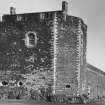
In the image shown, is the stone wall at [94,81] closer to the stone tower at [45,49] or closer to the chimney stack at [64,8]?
the stone tower at [45,49]

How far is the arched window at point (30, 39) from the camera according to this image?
1139 inches

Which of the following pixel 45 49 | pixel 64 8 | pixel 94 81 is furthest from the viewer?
pixel 94 81

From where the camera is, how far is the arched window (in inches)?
1139

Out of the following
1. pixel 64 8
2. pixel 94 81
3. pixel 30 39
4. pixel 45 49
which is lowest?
pixel 94 81

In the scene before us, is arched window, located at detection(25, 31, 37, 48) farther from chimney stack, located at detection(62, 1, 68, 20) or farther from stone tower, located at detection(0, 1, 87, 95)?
chimney stack, located at detection(62, 1, 68, 20)

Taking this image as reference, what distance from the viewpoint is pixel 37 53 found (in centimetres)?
2862

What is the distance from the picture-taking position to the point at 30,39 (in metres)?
29.0

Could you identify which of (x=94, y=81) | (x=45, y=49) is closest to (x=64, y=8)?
(x=45, y=49)

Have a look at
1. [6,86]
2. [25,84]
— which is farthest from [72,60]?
[6,86]

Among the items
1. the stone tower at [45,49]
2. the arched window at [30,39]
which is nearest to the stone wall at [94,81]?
the stone tower at [45,49]

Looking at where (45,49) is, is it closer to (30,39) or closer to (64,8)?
(30,39)

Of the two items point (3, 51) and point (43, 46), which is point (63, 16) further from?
point (3, 51)

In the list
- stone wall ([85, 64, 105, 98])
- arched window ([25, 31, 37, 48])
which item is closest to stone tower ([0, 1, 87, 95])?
arched window ([25, 31, 37, 48])

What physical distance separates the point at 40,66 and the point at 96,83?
21.2 meters
